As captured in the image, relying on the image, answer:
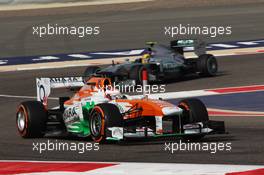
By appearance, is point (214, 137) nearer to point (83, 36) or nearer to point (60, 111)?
point (60, 111)

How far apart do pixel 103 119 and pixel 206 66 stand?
11389 millimetres

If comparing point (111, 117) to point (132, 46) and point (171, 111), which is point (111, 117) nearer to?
point (171, 111)

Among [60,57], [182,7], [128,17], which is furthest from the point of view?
[182,7]

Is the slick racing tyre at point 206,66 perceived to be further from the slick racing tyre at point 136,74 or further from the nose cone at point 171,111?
the nose cone at point 171,111

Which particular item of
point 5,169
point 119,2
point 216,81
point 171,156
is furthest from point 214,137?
point 119,2

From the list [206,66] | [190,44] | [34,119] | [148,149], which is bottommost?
[148,149]

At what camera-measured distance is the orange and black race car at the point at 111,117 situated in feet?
47.5

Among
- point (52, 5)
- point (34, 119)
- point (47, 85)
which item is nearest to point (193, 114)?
point (34, 119)

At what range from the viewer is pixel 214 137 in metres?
15.6

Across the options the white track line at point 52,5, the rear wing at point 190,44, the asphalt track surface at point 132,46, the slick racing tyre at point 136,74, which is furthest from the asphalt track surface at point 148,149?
the white track line at point 52,5

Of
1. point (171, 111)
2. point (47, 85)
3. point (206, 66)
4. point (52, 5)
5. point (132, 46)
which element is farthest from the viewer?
point (52, 5)

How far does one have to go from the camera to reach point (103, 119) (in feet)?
47.3

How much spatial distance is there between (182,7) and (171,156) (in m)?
35.6

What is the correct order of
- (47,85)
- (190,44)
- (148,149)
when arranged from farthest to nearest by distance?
1. (190,44)
2. (47,85)
3. (148,149)
